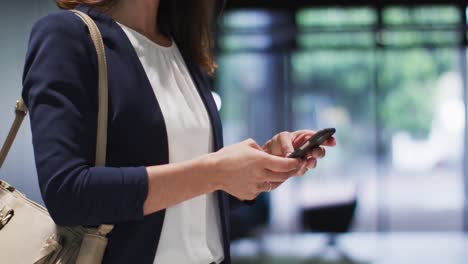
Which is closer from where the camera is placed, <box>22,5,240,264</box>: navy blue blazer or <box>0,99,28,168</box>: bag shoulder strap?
<box>22,5,240,264</box>: navy blue blazer

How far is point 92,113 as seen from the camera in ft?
3.20

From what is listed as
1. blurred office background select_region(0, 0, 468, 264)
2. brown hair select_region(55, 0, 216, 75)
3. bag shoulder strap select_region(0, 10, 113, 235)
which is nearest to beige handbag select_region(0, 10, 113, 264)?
bag shoulder strap select_region(0, 10, 113, 235)

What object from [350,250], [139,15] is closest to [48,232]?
[139,15]

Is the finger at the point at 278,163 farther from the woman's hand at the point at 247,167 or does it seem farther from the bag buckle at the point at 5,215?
the bag buckle at the point at 5,215

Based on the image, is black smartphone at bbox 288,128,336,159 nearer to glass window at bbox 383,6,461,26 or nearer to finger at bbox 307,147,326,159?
finger at bbox 307,147,326,159

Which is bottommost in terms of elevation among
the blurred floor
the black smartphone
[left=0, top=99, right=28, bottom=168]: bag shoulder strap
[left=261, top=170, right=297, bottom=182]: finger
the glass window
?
the blurred floor

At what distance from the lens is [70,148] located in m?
0.92

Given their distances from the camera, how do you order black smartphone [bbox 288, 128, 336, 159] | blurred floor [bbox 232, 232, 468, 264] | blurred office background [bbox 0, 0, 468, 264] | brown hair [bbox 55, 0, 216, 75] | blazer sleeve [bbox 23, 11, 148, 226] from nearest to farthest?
blazer sleeve [bbox 23, 11, 148, 226] → black smartphone [bbox 288, 128, 336, 159] → brown hair [bbox 55, 0, 216, 75] → blurred floor [bbox 232, 232, 468, 264] → blurred office background [bbox 0, 0, 468, 264]

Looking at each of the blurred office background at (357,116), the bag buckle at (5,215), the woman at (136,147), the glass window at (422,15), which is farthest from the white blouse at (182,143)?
the glass window at (422,15)

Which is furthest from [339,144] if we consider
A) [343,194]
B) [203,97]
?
[203,97]

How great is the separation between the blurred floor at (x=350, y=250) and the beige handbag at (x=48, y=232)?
21.7 feet

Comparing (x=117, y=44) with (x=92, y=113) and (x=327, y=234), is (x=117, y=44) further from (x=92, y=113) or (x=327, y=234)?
(x=327, y=234)

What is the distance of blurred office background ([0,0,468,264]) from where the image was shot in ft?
25.6

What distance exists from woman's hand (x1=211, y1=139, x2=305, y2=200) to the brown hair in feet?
1.64
